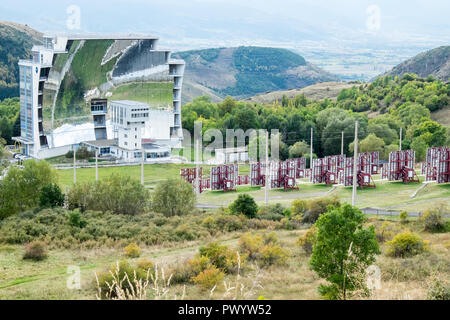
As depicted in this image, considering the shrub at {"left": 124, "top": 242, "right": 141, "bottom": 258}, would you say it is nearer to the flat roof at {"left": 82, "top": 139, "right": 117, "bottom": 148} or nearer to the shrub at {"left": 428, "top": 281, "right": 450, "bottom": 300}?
the shrub at {"left": 428, "top": 281, "right": 450, "bottom": 300}

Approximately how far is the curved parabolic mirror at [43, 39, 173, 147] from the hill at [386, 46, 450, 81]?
236 ft

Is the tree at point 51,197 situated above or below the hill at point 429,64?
below

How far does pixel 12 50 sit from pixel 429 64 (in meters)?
86.5

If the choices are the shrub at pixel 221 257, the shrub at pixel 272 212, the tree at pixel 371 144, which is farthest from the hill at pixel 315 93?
the shrub at pixel 221 257

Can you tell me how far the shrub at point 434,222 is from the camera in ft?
87.5

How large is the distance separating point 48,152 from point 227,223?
117 ft

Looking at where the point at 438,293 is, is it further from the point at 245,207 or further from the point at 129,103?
the point at 129,103

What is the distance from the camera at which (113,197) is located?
3366cm

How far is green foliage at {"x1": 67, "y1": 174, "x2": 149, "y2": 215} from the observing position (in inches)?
1323

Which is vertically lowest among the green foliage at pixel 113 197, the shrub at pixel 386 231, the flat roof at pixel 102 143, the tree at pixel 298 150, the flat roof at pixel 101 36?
the shrub at pixel 386 231

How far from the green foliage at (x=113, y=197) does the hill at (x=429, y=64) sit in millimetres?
97624

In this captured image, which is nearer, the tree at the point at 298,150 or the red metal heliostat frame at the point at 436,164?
the red metal heliostat frame at the point at 436,164

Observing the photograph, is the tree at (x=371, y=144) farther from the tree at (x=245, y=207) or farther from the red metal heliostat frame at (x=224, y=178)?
the tree at (x=245, y=207)

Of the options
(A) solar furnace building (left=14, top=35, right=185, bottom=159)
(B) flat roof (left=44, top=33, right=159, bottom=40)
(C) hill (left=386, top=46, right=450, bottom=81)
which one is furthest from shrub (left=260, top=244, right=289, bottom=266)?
(C) hill (left=386, top=46, right=450, bottom=81)
